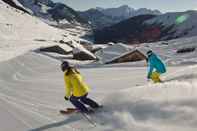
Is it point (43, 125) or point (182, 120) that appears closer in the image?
point (182, 120)

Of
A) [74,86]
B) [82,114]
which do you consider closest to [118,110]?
[82,114]

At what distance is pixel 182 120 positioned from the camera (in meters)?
8.32

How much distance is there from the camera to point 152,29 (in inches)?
6501

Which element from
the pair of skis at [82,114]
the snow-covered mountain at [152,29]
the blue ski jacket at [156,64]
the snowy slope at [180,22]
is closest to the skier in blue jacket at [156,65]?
the blue ski jacket at [156,64]

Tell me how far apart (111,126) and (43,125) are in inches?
81.5

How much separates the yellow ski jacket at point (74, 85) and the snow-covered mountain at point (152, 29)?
413 feet

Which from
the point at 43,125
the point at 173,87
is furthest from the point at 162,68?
the point at 43,125

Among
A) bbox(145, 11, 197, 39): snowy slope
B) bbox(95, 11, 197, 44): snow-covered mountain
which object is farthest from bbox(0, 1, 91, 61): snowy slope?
bbox(95, 11, 197, 44): snow-covered mountain

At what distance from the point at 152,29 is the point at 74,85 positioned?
15767 cm

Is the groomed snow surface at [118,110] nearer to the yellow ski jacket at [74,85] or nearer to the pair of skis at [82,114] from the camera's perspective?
the pair of skis at [82,114]

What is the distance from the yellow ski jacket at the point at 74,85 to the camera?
33.9 feet

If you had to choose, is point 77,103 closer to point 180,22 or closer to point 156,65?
point 156,65

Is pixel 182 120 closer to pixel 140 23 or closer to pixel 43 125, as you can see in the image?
pixel 43 125

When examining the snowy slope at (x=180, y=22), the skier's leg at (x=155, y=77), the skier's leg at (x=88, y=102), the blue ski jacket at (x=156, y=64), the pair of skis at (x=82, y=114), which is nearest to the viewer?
the pair of skis at (x=82, y=114)
